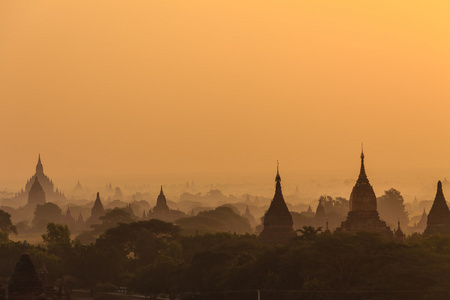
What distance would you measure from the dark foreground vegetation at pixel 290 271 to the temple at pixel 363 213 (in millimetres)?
4348

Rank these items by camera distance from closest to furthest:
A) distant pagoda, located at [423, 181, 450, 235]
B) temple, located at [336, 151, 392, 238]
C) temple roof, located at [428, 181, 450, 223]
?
temple, located at [336, 151, 392, 238] → distant pagoda, located at [423, 181, 450, 235] → temple roof, located at [428, 181, 450, 223]

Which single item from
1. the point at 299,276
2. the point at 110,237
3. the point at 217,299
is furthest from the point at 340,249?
the point at 110,237

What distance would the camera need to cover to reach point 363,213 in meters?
128

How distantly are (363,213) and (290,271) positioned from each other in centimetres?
3582

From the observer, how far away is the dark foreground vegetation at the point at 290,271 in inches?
3442

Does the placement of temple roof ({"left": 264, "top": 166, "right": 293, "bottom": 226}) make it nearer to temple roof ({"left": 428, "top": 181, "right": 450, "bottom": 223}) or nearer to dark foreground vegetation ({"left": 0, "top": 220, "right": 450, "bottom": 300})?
dark foreground vegetation ({"left": 0, "top": 220, "right": 450, "bottom": 300})

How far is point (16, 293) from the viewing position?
8612 cm

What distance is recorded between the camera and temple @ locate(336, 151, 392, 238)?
418 feet

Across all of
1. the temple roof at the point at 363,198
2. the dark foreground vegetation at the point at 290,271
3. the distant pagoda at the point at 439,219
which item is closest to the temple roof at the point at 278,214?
the temple roof at the point at 363,198

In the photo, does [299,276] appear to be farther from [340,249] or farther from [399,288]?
[399,288]

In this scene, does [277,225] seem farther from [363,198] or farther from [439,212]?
[439,212]

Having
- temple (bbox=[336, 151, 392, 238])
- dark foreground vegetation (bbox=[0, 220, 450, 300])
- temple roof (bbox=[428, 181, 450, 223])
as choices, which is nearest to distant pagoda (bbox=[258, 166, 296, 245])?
temple (bbox=[336, 151, 392, 238])

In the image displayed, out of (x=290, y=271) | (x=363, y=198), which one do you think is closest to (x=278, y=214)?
(x=363, y=198)

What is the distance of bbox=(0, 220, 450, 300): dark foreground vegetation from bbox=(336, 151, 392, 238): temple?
171 inches
